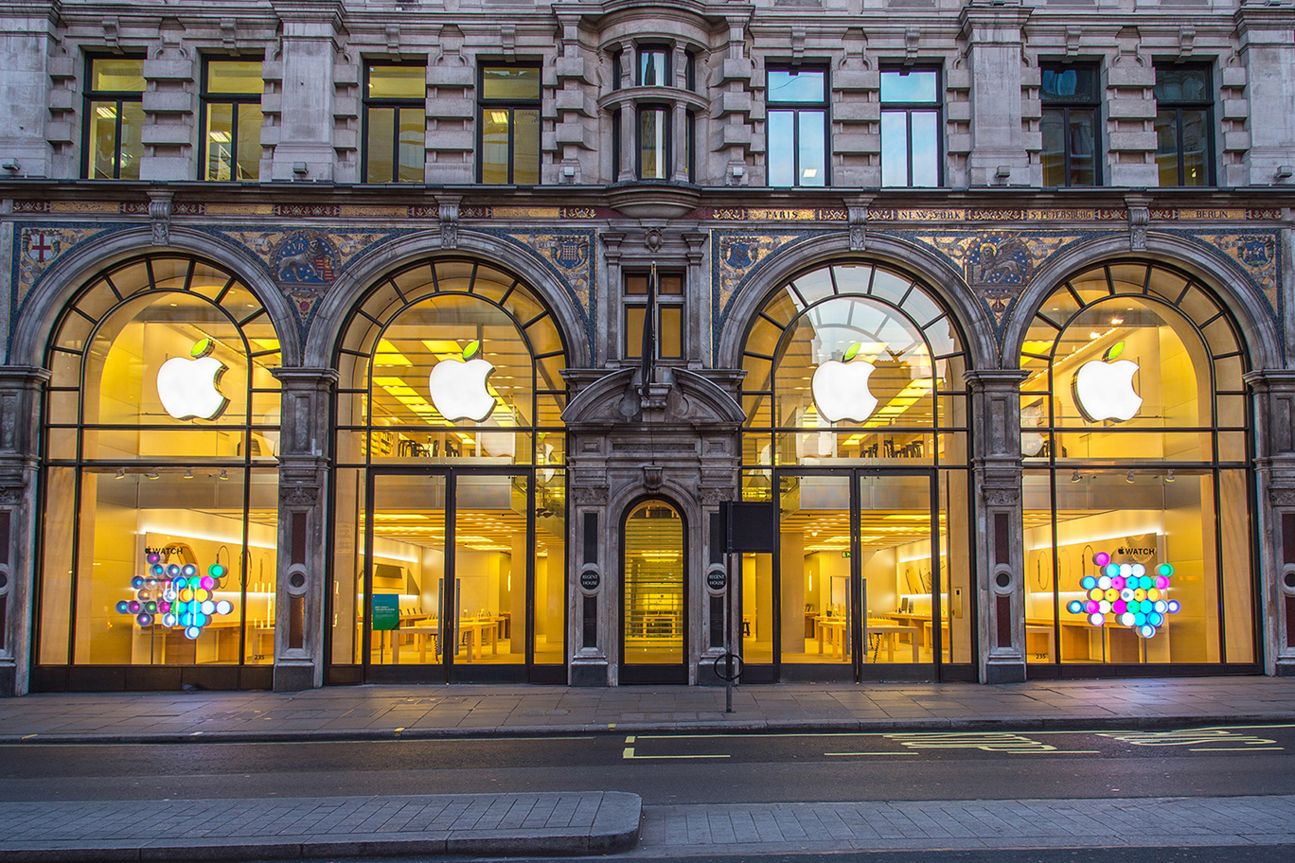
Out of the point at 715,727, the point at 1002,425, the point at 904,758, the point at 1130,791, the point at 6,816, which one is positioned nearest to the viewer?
the point at 6,816

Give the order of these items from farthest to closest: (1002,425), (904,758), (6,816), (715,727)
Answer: (1002,425) < (715,727) < (904,758) < (6,816)

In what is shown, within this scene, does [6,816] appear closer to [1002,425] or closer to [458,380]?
[458,380]

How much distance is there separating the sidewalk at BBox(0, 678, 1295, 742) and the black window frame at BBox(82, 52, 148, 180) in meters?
10.2

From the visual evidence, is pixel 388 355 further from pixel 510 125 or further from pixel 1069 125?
pixel 1069 125

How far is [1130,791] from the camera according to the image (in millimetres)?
12500

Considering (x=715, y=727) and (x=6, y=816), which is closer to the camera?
(x=6, y=816)

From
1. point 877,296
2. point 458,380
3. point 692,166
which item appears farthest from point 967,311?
point 458,380

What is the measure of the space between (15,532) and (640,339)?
12110 mm

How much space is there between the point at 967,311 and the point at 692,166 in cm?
604

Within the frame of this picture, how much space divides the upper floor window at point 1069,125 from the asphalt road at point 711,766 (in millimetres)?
11625

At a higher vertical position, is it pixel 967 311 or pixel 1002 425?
pixel 967 311

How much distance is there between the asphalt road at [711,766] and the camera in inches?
506

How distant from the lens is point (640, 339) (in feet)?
78.7

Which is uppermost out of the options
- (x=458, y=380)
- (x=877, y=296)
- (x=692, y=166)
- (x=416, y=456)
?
(x=692, y=166)
